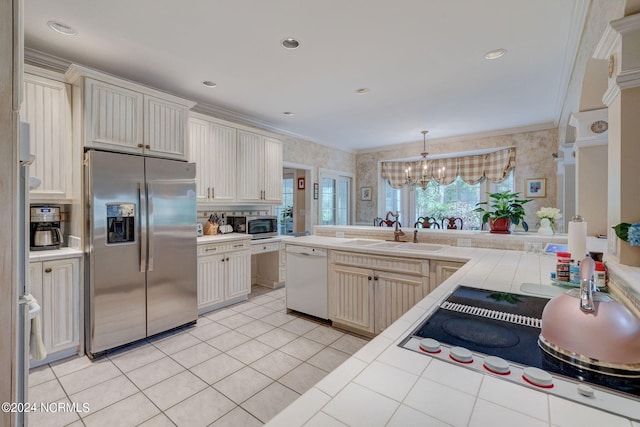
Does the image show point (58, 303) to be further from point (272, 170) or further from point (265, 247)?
point (272, 170)

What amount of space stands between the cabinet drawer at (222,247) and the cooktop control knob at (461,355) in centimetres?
297

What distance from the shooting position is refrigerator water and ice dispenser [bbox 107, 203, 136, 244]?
250cm

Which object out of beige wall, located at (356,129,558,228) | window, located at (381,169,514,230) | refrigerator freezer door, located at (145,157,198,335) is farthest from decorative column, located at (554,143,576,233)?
refrigerator freezer door, located at (145,157,198,335)

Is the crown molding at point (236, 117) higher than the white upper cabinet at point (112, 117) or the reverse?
higher

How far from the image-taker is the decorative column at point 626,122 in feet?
3.85

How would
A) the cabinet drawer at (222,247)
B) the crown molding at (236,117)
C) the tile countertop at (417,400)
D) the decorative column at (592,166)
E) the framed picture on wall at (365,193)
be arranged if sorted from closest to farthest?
1. the tile countertop at (417,400)
2. the decorative column at (592,166)
3. the cabinet drawer at (222,247)
4. the crown molding at (236,117)
5. the framed picture on wall at (365,193)

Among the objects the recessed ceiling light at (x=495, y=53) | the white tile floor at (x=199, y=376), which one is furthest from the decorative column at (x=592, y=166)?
the white tile floor at (x=199, y=376)

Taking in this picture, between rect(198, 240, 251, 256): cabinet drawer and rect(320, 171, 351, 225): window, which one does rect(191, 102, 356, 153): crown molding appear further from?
rect(198, 240, 251, 256): cabinet drawer

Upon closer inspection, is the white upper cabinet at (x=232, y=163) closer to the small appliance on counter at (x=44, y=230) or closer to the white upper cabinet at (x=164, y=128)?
the white upper cabinet at (x=164, y=128)

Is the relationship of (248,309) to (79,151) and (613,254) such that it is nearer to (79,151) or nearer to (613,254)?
(79,151)

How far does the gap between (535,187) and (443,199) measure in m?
1.60

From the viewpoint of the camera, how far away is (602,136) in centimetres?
222

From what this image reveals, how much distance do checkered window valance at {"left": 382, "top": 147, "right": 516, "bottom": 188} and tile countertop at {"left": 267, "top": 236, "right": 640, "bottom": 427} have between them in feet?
17.1

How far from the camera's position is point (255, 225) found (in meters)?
4.19
